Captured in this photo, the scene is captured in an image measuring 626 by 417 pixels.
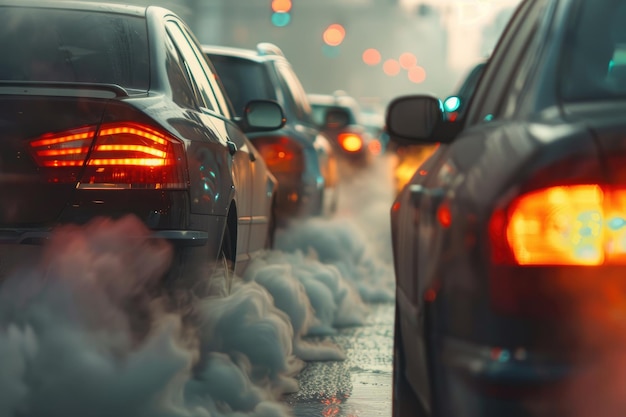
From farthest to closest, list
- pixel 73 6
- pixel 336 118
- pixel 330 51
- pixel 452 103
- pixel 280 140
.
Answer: pixel 330 51, pixel 336 118, pixel 452 103, pixel 280 140, pixel 73 6

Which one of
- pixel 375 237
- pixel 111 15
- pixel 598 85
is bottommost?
pixel 375 237

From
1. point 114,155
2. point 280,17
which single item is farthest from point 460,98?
point 280,17

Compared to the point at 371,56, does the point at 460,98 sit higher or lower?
lower

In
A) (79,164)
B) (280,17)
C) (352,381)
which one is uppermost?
(280,17)

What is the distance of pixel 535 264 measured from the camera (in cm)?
318

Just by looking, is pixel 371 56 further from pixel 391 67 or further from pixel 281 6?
pixel 281 6

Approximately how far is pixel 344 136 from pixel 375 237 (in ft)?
21.1

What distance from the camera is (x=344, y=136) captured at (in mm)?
21453

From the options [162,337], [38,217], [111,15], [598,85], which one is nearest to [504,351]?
[598,85]

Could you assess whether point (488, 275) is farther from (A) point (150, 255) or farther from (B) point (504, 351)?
(A) point (150, 255)

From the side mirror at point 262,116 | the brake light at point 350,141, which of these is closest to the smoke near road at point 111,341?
the side mirror at point 262,116

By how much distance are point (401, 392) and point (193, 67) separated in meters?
3.01

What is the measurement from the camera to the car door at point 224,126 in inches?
269

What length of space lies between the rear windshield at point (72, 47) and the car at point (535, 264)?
9.07 ft
